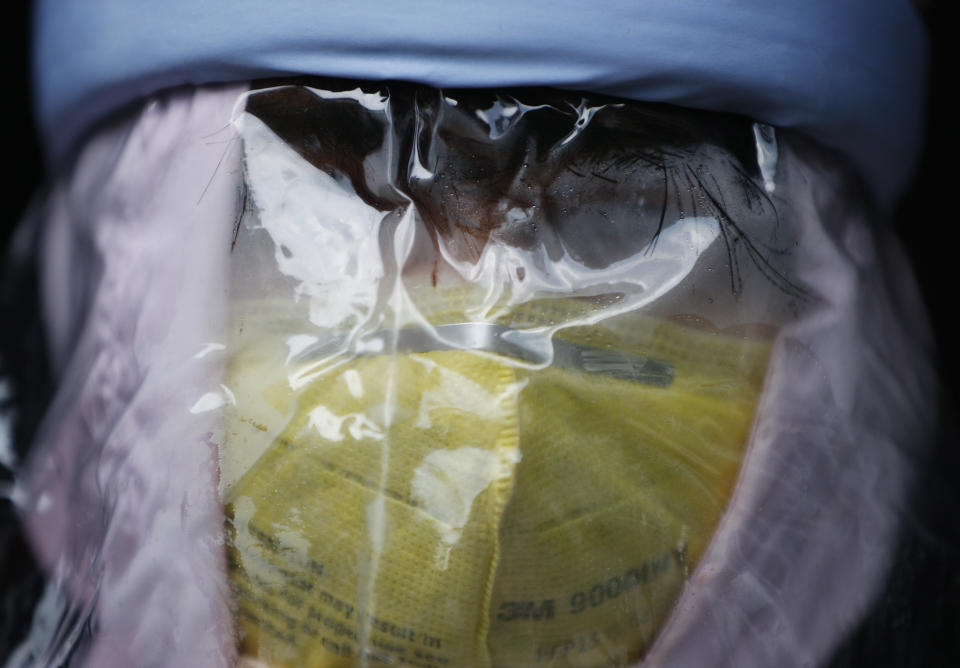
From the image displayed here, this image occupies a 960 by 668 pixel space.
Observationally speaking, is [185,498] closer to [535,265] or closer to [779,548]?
[535,265]

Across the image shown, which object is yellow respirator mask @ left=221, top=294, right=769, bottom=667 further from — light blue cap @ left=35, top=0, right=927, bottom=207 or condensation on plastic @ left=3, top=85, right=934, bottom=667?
light blue cap @ left=35, top=0, right=927, bottom=207

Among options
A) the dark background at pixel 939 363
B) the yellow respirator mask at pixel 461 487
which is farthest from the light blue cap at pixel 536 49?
the dark background at pixel 939 363

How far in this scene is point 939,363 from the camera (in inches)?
29.2

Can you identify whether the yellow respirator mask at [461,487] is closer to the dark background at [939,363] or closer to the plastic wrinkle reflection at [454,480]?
the plastic wrinkle reflection at [454,480]

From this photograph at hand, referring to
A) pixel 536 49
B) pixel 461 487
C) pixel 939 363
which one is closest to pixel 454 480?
pixel 461 487

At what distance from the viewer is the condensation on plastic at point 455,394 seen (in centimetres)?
49

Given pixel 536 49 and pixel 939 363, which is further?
pixel 939 363

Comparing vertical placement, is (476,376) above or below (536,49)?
below

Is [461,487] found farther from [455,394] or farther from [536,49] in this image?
[536,49]

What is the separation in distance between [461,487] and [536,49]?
10.9 inches

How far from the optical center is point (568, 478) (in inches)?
19.6

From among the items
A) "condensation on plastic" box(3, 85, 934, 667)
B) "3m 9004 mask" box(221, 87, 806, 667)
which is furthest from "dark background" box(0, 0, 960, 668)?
"3m 9004 mask" box(221, 87, 806, 667)

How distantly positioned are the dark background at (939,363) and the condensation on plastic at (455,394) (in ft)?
0.20

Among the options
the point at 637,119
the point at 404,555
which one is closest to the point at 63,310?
the point at 404,555
